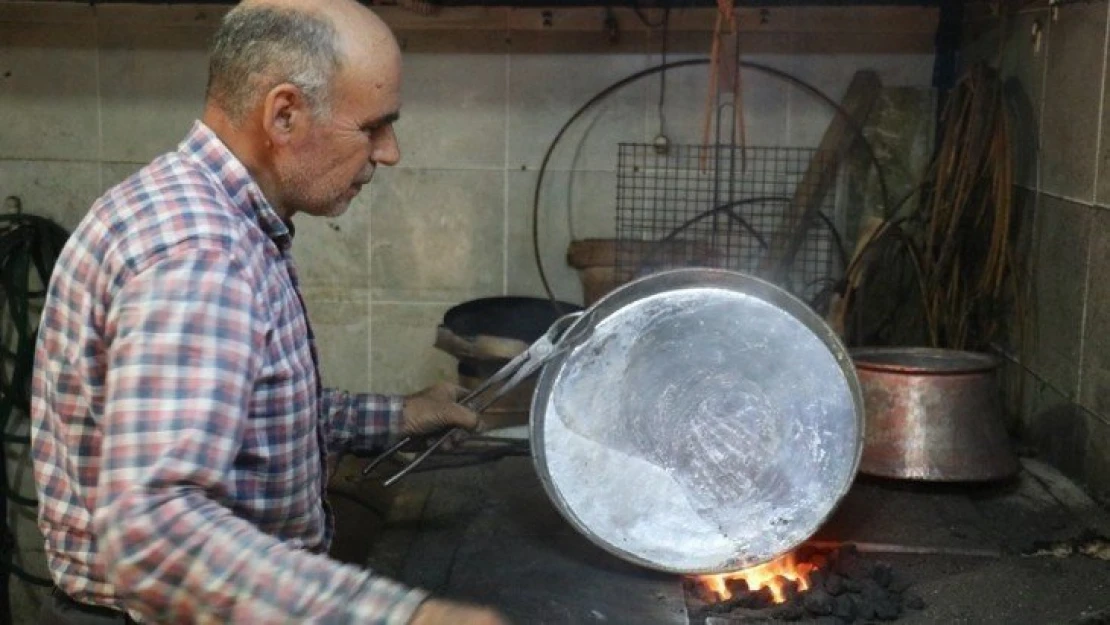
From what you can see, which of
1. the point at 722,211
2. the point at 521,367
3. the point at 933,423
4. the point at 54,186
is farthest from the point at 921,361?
the point at 54,186

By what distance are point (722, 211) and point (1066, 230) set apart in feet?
4.34

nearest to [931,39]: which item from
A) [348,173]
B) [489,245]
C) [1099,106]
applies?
[1099,106]

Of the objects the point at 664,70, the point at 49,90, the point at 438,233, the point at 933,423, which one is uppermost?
the point at 664,70

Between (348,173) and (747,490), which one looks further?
(747,490)

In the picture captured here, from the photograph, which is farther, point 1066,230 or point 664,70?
point 664,70

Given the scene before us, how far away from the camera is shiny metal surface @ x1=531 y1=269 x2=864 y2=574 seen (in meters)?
2.44

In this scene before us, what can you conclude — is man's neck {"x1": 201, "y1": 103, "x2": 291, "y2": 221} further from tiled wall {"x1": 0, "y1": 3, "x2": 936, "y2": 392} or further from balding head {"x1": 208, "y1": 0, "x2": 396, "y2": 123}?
tiled wall {"x1": 0, "y1": 3, "x2": 936, "y2": 392}

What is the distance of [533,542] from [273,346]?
133cm

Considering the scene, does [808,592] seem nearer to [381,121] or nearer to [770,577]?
[770,577]

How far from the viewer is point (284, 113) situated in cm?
163

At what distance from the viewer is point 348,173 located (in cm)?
174

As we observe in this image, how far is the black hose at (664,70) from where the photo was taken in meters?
4.23

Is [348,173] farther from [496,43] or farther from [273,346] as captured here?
[496,43]

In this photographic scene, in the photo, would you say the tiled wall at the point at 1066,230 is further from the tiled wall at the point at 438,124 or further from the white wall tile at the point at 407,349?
the white wall tile at the point at 407,349
